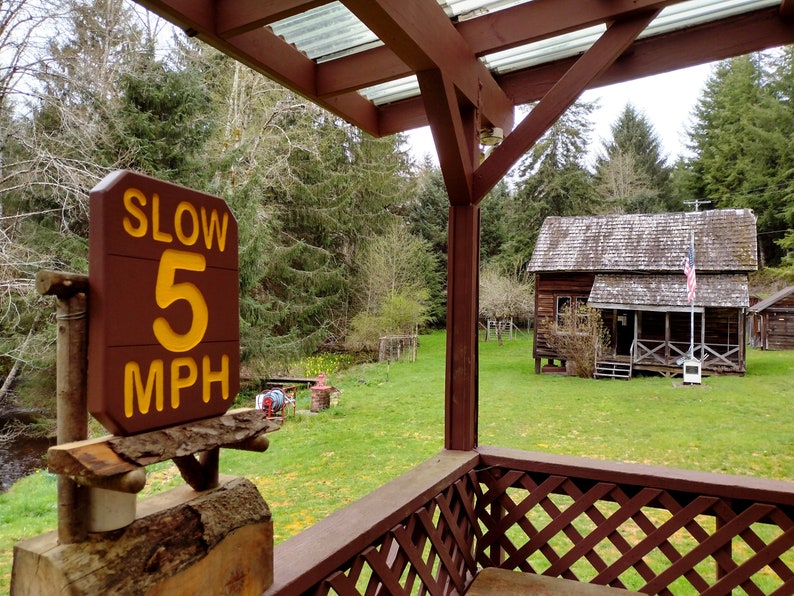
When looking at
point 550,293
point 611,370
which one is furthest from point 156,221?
point 550,293

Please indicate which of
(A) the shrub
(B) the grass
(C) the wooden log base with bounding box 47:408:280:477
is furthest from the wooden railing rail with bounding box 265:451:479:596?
(A) the shrub

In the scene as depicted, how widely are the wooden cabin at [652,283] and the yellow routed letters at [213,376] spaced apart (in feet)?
39.0

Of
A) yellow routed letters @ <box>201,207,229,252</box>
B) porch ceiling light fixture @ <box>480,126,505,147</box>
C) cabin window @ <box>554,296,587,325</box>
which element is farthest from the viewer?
cabin window @ <box>554,296,587,325</box>

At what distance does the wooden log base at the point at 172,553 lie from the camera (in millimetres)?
664

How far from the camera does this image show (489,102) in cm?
229

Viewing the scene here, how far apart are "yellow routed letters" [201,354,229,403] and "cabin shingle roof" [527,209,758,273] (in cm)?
1273

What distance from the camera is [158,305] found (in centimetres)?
78

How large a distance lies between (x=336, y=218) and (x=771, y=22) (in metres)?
13.5

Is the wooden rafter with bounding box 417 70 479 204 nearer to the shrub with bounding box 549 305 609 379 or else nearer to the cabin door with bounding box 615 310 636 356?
the shrub with bounding box 549 305 609 379

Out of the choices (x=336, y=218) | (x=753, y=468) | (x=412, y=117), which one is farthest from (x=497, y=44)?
(x=336, y=218)

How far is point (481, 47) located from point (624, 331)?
12481 millimetres

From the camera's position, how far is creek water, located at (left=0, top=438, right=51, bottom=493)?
6.12 m

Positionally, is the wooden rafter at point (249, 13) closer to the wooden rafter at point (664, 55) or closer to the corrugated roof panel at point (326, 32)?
the corrugated roof panel at point (326, 32)

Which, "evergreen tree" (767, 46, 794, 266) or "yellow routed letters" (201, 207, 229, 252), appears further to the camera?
"evergreen tree" (767, 46, 794, 266)
